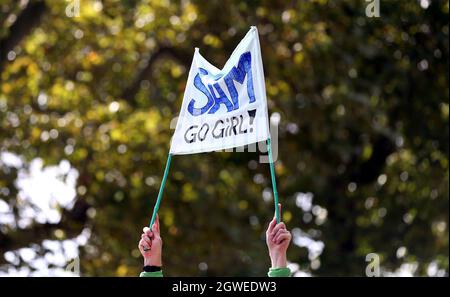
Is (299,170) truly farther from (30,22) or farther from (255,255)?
(30,22)

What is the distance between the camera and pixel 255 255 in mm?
16031

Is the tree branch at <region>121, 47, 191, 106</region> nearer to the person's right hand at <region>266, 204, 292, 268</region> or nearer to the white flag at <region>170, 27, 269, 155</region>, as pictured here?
the white flag at <region>170, 27, 269, 155</region>

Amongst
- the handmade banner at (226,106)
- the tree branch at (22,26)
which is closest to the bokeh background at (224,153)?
the tree branch at (22,26)

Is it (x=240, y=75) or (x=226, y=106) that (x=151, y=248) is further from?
(x=240, y=75)

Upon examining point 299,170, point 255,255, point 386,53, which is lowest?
point 255,255

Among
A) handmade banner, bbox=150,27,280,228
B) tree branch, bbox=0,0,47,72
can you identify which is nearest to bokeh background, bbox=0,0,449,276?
tree branch, bbox=0,0,47,72

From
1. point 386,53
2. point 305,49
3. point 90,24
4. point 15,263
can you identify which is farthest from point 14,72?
point 386,53

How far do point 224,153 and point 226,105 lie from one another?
11156 millimetres

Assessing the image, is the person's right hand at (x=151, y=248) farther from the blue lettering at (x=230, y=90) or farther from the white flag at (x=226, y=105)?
the blue lettering at (x=230, y=90)

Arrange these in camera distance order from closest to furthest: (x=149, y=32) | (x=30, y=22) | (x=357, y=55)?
(x=30, y=22)
(x=357, y=55)
(x=149, y=32)

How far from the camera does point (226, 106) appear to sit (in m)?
5.80

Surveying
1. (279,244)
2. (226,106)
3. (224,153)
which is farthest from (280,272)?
(224,153)

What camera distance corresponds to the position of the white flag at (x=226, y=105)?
560 centimetres

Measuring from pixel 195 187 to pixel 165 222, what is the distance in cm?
90
